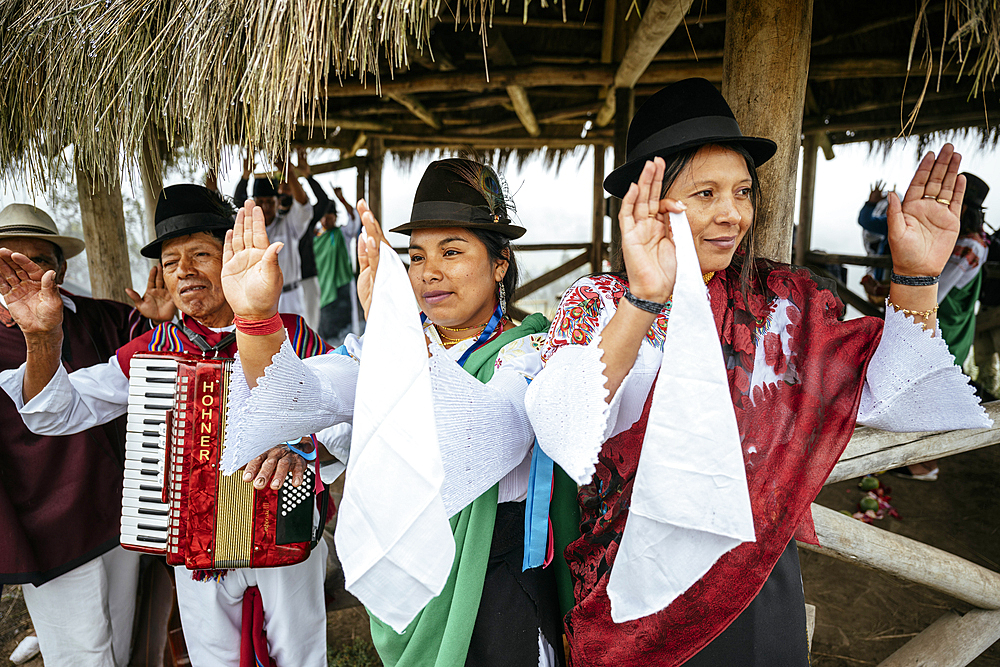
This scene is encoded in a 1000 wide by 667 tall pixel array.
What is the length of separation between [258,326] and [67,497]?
1611mm

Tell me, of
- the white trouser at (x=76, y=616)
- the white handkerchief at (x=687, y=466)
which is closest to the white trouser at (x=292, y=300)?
the white trouser at (x=76, y=616)

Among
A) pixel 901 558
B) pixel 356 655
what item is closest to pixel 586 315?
pixel 901 558

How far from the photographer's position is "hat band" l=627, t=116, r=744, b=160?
1.22 metres

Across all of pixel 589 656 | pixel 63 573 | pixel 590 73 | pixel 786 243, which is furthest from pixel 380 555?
pixel 590 73

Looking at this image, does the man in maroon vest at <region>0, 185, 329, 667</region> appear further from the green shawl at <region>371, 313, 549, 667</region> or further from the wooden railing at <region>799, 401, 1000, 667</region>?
the wooden railing at <region>799, 401, 1000, 667</region>

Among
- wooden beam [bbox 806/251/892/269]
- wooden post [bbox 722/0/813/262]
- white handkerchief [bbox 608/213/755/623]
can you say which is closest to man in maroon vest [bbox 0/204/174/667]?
white handkerchief [bbox 608/213/755/623]

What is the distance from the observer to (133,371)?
1.86 m

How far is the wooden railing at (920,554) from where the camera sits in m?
1.76

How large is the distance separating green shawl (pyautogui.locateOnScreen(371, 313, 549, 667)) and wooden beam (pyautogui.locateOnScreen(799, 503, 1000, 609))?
3.23 ft

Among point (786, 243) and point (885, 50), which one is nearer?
point (786, 243)

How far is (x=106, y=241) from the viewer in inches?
118

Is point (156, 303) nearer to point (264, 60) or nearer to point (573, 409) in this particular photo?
point (264, 60)

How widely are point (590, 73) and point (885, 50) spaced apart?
2.28 metres

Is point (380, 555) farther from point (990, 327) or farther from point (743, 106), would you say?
point (990, 327)
